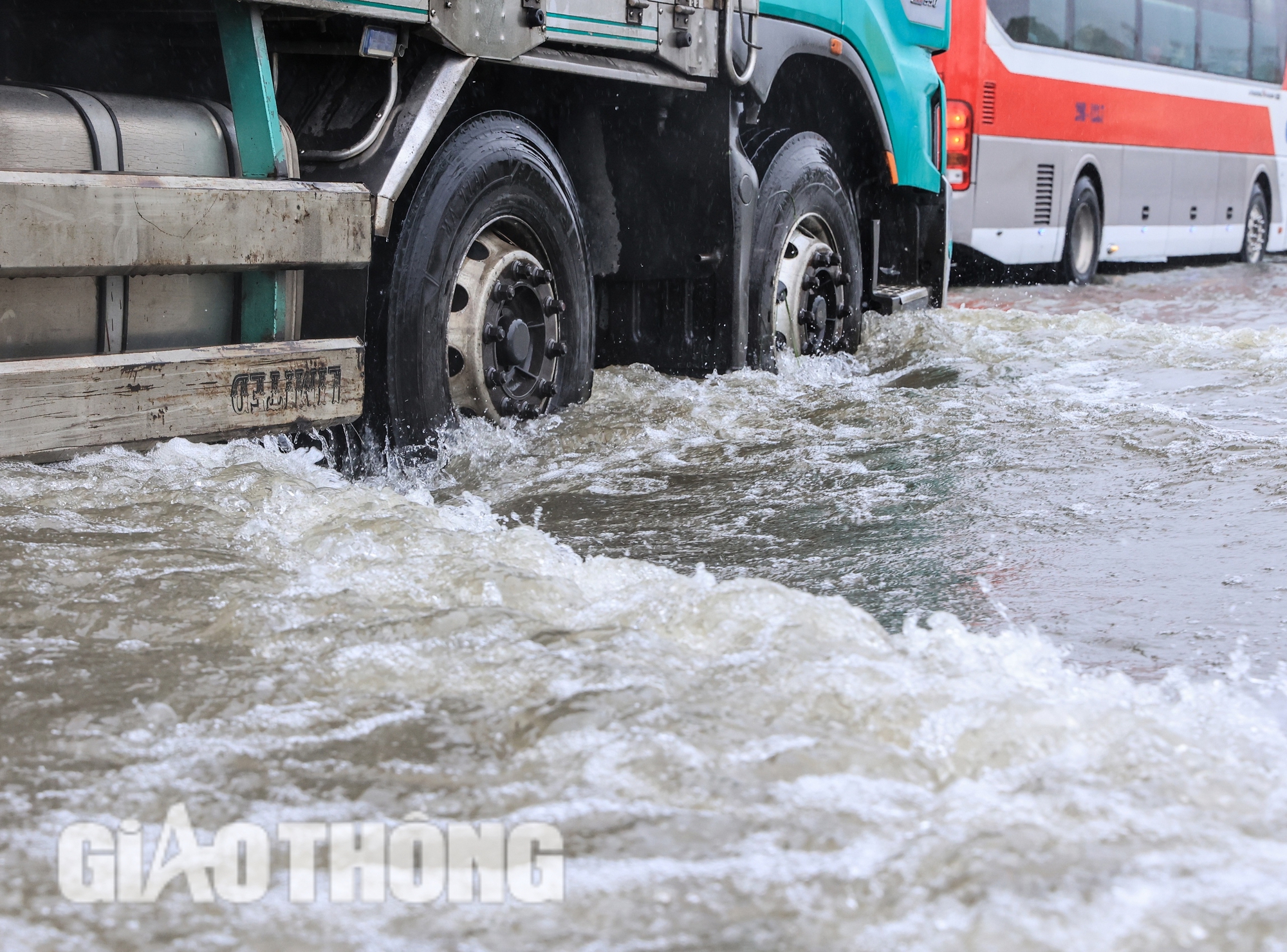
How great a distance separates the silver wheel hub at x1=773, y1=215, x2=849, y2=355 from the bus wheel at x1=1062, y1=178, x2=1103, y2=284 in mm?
8252

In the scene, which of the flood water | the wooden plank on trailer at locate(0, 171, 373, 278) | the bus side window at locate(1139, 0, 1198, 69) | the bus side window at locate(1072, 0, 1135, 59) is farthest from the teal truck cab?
the bus side window at locate(1139, 0, 1198, 69)

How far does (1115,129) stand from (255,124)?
12.9 meters

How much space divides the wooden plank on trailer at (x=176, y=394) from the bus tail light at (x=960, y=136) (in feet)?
31.4

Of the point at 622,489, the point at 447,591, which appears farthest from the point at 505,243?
the point at 447,591

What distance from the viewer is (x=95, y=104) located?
346 centimetres

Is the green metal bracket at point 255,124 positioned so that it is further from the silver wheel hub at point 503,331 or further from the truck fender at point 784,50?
the truck fender at point 784,50

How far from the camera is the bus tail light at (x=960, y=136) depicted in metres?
12.5

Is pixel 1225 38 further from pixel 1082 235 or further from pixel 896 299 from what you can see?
pixel 896 299

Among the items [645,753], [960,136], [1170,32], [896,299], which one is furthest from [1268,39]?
[645,753]

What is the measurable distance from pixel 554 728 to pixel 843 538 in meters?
1.79

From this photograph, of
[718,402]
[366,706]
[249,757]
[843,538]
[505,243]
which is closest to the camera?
[249,757]

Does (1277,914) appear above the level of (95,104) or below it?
below

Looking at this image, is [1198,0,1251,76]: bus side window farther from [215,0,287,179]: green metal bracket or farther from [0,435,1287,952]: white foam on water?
[0,435,1287,952]: white foam on water

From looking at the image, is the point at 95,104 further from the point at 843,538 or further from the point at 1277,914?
the point at 1277,914
